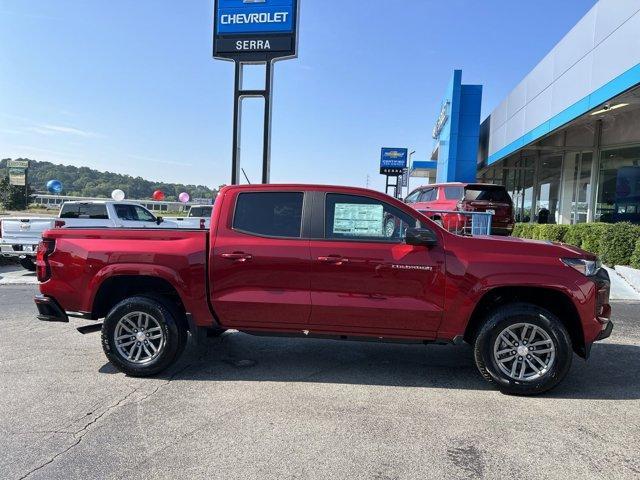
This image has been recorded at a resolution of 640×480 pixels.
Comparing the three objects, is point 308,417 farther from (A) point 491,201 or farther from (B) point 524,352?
(A) point 491,201

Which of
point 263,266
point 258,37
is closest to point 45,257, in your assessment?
point 263,266

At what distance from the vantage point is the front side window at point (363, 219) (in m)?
4.67

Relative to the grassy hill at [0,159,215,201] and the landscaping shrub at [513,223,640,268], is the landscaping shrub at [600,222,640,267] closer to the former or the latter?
the landscaping shrub at [513,223,640,268]

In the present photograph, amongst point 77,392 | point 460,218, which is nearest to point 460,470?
point 77,392

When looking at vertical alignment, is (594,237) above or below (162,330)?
above

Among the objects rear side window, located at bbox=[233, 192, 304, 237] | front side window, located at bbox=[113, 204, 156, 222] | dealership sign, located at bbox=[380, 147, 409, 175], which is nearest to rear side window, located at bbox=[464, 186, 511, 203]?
rear side window, located at bbox=[233, 192, 304, 237]

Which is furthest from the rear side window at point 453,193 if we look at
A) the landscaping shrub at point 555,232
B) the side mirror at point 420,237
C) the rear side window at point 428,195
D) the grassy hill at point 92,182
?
the grassy hill at point 92,182

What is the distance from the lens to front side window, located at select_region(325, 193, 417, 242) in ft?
15.3

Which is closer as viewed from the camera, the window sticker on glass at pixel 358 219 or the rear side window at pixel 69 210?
the window sticker on glass at pixel 358 219

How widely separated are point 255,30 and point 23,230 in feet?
25.2

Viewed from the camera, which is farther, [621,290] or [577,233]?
[577,233]

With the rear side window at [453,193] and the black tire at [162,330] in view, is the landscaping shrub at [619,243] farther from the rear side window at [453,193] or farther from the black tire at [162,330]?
the black tire at [162,330]

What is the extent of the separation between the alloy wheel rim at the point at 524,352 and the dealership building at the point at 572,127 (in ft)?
29.5

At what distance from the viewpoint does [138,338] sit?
16.1 feet
